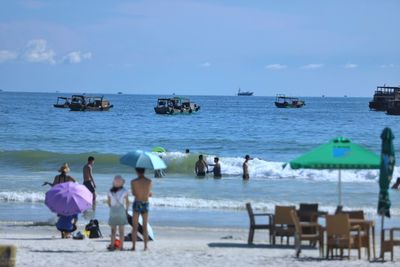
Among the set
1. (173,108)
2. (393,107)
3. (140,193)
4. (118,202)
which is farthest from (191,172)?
(393,107)

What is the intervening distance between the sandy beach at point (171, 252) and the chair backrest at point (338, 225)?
1.48 feet

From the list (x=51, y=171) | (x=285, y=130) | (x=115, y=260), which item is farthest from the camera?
(x=285, y=130)

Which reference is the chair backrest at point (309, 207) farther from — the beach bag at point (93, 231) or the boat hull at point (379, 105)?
the boat hull at point (379, 105)

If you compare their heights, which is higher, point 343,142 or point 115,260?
point 343,142

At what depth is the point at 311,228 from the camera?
15.4m

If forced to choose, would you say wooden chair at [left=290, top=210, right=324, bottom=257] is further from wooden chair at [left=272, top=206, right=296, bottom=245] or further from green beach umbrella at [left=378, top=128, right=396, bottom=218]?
green beach umbrella at [left=378, top=128, right=396, bottom=218]

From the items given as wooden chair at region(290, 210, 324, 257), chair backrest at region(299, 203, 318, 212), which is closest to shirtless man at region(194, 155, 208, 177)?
chair backrest at region(299, 203, 318, 212)

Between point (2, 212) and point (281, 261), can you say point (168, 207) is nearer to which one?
point (2, 212)

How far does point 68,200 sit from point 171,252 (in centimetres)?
260

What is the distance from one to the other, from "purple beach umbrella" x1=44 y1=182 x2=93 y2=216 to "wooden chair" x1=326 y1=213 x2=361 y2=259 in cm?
475

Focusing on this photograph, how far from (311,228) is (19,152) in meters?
32.6

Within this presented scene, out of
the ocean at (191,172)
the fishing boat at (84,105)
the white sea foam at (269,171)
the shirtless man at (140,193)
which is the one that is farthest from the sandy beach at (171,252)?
the fishing boat at (84,105)

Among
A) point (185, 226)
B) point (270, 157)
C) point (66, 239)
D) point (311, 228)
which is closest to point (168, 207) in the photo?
point (185, 226)

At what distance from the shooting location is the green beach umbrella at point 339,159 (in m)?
14.8
